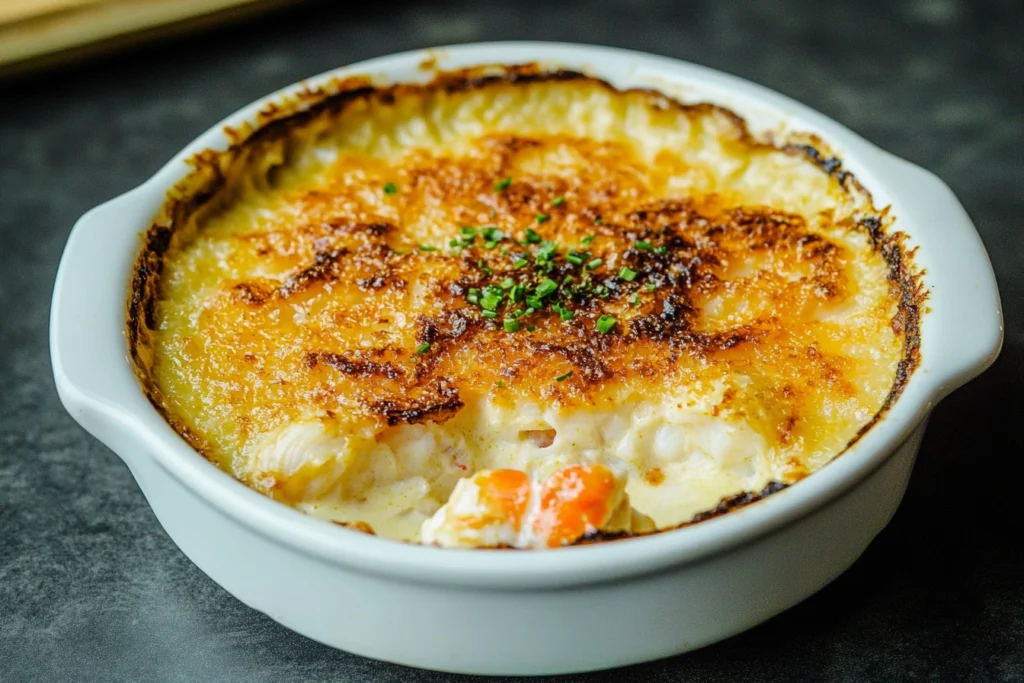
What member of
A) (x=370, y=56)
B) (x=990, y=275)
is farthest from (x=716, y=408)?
(x=370, y=56)

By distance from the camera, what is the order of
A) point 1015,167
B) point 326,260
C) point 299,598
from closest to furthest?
point 299,598 → point 326,260 → point 1015,167

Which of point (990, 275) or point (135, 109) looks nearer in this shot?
point (990, 275)

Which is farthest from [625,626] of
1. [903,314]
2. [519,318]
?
[903,314]

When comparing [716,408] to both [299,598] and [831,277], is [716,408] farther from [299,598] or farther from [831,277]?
[299,598]

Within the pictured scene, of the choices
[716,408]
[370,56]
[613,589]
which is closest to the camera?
[613,589]

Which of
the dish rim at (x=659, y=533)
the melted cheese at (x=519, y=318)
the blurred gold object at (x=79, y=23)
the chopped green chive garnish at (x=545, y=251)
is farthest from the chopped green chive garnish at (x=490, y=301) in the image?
the blurred gold object at (x=79, y=23)

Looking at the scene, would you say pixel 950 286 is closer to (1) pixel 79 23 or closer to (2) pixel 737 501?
(2) pixel 737 501

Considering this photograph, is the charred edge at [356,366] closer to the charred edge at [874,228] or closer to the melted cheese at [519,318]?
the melted cheese at [519,318]

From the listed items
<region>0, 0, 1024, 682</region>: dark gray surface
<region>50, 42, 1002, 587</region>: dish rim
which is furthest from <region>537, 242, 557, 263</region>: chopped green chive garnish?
<region>0, 0, 1024, 682</region>: dark gray surface

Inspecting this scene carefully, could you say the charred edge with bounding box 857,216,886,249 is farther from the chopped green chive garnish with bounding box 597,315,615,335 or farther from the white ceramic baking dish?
the chopped green chive garnish with bounding box 597,315,615,335
